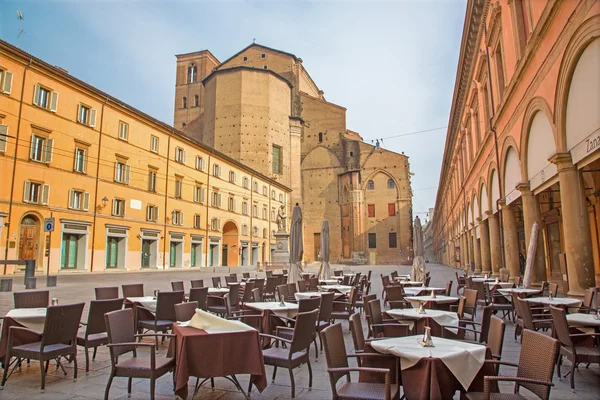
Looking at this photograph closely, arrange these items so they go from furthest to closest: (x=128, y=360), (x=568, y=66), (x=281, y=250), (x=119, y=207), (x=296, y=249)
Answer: (x=281, y=250), (x=119, y=207), (x=296, y=249), (x=568, y=66), (x=128, y=360)

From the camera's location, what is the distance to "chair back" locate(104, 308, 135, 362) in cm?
395

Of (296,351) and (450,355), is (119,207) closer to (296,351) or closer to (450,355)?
(296,351)

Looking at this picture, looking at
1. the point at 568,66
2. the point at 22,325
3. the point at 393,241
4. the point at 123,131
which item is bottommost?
the point at 22,325

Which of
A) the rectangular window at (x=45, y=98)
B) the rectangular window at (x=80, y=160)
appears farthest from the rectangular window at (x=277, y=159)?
the rectangular window at (x=45, y=98)

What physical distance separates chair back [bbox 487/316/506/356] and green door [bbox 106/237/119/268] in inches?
931

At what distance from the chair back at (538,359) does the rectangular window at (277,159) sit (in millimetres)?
45234

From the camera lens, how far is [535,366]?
3041mm

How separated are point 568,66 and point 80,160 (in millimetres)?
22210

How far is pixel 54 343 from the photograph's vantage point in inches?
173

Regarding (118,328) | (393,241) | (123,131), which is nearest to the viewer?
(118,328)

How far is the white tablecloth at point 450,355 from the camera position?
9.85 ft

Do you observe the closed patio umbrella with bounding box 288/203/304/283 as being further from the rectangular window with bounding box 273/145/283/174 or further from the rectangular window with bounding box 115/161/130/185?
the rectangular window with bounding box 273/145/283/174

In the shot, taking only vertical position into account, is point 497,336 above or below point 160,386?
above

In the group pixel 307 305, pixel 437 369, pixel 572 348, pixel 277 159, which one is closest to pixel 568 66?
pixel 572 348
